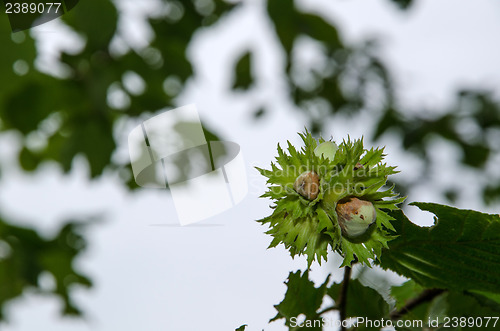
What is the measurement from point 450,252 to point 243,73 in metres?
2.04

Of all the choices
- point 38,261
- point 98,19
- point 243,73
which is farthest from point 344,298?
point 243,73

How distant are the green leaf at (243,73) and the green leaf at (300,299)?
195 cm

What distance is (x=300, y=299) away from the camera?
0.54m

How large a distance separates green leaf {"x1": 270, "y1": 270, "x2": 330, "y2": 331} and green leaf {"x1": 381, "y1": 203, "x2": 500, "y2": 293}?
8cm

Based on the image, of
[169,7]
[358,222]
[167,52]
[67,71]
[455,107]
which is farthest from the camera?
[455,107]

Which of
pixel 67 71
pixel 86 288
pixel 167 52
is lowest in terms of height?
pixel 86 288

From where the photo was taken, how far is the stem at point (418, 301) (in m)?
0.56

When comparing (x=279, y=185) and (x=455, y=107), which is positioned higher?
(x=455, y=107)

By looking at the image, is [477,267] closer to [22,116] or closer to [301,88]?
[22,116]

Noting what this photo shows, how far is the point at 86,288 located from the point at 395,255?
6.82 ft

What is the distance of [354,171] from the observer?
0.42 m

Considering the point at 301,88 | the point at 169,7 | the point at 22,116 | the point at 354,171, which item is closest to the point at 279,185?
the point at 354,171

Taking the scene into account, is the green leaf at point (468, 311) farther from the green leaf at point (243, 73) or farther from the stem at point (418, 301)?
the green leaf at point (243, 73)

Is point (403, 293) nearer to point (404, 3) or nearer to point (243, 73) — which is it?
point (404, 3)
